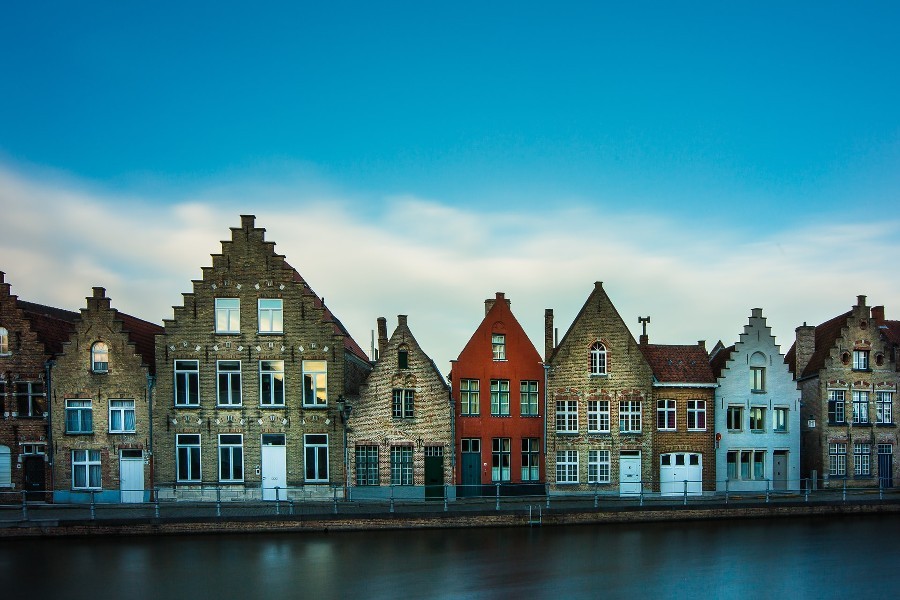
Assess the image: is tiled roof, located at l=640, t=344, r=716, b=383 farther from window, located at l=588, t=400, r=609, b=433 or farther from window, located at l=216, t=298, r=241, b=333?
window, located at l=216, t=298, r=241, b=333

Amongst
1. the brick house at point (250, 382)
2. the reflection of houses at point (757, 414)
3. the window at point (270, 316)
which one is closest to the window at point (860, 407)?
the reflection of houses at point (757, 414)

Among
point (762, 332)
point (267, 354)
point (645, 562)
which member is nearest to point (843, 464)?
point (762, 332)

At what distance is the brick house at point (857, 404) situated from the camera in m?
36.7

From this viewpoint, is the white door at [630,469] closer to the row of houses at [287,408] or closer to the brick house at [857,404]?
the row of houses at [287,408]

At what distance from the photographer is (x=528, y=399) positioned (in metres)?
34.4

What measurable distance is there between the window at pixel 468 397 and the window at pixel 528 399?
2224 mm

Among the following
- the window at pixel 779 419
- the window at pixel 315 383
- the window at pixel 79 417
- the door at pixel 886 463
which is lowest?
the door at pixel 886 463

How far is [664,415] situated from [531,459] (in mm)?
6832

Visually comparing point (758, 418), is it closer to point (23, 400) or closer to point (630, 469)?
point (630, 469)

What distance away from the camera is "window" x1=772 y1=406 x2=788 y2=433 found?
3572cm

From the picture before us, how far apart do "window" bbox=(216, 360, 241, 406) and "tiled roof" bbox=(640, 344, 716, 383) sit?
64.4ft

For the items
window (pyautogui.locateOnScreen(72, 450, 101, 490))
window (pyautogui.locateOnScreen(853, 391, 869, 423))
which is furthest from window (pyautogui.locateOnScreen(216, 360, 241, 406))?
window (pyautogui.locateOnScreen(853, 391, 869, 423))

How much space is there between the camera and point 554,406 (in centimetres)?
3406

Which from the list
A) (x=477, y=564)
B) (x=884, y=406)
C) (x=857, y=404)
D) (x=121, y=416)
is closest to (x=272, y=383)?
(x=121, y=416)
